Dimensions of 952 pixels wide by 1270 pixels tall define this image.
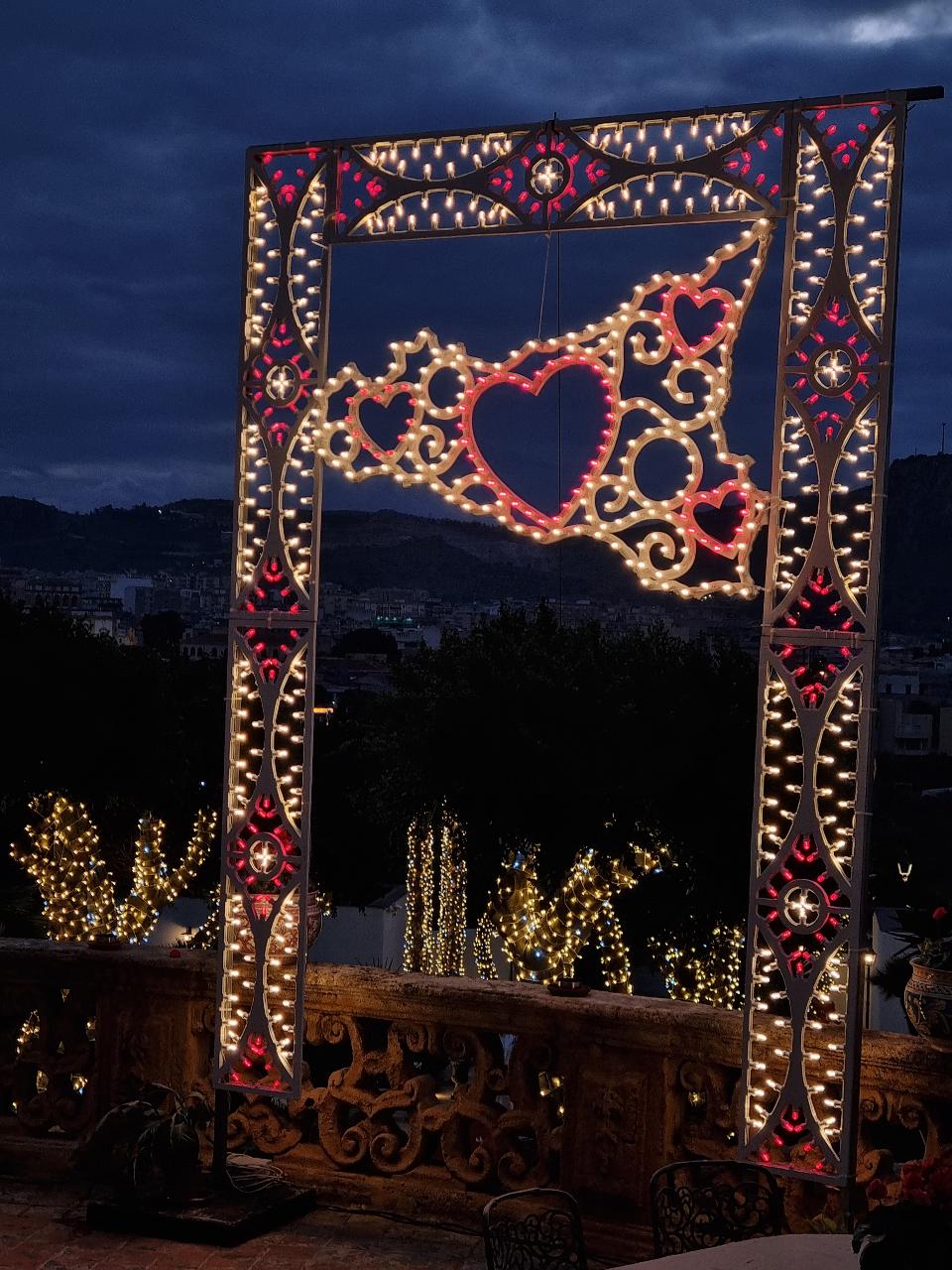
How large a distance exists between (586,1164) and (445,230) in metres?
3.52

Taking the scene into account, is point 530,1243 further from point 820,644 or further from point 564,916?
point 564,916

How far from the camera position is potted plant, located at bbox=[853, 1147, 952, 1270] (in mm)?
2713

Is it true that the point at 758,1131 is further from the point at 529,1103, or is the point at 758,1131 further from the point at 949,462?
the point at 949,462

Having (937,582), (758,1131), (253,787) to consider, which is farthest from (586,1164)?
(937,582)

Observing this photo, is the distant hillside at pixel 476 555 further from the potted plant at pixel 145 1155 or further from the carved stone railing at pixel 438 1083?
the potted plant at pixel 145 1155

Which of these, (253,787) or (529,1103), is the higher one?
(253,787)

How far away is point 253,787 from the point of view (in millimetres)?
5875

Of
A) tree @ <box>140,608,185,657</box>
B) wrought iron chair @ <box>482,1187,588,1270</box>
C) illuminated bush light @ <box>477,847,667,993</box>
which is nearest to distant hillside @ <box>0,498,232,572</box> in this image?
tree @ <box>140,608,185,657</box>

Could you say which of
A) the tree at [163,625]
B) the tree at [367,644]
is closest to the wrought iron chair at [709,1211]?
the tree at [163,625]

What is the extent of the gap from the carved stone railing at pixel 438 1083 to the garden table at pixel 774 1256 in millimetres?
1435

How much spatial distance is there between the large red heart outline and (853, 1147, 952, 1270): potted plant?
9.82 feet

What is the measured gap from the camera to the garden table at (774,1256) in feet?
11.4

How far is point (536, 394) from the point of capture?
18.0 feet

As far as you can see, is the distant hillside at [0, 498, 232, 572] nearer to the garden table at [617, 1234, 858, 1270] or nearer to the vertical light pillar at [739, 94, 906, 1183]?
the vertical light pillar at [739, 94, 906, 1183]
